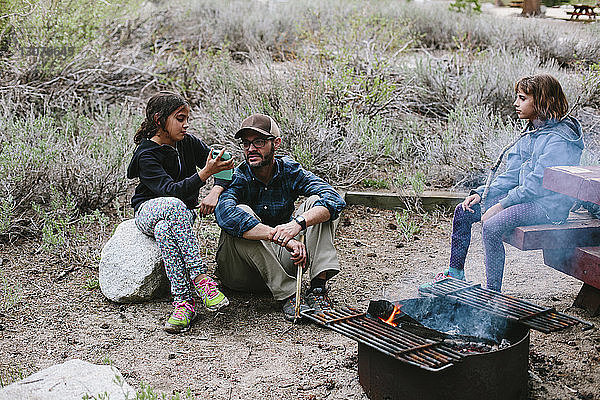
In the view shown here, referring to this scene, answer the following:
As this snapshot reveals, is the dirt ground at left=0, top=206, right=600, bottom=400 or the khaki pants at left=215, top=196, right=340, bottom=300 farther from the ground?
the khaki pants at left=215, top=196, right=340, bottom=300

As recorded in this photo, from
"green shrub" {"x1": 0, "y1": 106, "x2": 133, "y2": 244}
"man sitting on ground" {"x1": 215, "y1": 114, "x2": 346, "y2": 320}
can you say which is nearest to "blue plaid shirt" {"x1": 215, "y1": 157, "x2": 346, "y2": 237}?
"man sitting on ground" {"x1": 215, "y1": 114, "x2": 346, "y2": 320}

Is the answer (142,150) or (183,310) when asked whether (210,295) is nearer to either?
(183,310)

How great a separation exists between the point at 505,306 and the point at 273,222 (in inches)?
61.8

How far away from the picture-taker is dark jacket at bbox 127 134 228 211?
387 cm

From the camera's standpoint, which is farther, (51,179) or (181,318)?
(51,179)

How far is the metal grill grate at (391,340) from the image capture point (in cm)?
251

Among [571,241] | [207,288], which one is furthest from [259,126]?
[571,241]

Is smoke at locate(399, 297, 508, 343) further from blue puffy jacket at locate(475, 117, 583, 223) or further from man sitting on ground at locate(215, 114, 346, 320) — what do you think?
blue puffy jacket at locate(475, 117, 583, 223)

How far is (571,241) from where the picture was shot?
3643 millimetres

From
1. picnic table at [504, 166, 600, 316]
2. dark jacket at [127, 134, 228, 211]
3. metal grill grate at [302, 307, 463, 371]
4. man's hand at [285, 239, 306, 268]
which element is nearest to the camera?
metal grill grate at [302, 307, 463, 371]

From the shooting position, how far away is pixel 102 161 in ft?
18.7

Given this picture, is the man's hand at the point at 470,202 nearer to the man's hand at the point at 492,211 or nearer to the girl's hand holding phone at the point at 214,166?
the man's hand at the point at 492,211

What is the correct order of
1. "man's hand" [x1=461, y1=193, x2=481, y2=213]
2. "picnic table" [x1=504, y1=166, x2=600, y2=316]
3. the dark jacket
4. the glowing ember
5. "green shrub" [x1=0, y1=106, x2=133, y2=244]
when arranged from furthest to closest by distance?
"green shrub" [x1=0, y1=106, x2=133, y2=244] → "man's hand" [x1=461, y1=193, x2=481, y2=213] → the dark jacket → "picnic table" [x1=504, y1=166, x2=600, y2=316] → the glowing ember

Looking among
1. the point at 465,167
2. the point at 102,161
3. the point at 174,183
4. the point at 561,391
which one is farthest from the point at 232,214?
the point at 465,167
